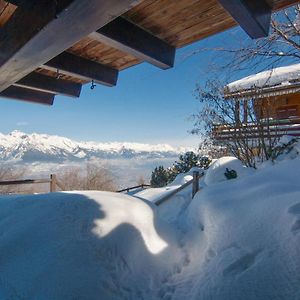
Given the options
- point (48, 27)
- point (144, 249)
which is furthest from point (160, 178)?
point (48, 27)

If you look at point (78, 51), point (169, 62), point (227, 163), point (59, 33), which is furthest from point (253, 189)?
point (227, 163)

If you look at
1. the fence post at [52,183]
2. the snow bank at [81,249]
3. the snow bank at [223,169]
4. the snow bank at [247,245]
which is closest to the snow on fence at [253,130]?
the snow bank at [223,169]

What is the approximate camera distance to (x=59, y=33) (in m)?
1.27

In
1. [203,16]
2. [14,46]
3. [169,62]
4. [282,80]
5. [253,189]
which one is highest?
[282,80]

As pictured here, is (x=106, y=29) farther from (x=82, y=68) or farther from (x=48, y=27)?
(x=82, y=68)

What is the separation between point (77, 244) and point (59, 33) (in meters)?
1.63

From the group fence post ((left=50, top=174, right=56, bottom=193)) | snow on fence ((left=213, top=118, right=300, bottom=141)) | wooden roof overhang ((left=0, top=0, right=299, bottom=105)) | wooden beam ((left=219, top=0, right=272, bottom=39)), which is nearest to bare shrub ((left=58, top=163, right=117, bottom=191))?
fence post ((left=50, top=174, right=56, bottom=193))

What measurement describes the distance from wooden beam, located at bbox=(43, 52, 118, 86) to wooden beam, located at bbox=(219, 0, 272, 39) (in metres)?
1.38

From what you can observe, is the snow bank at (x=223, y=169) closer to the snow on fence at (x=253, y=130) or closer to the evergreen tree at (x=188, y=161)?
the snow on fence at (x=253, y=130)

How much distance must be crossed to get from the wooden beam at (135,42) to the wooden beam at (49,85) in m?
1.16

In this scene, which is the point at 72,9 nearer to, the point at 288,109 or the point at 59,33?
the point at 59,33

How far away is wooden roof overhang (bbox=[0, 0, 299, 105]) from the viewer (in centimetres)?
119

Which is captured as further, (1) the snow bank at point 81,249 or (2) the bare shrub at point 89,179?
(2) the bare shrub at point 89,179

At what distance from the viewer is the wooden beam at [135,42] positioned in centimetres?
166
